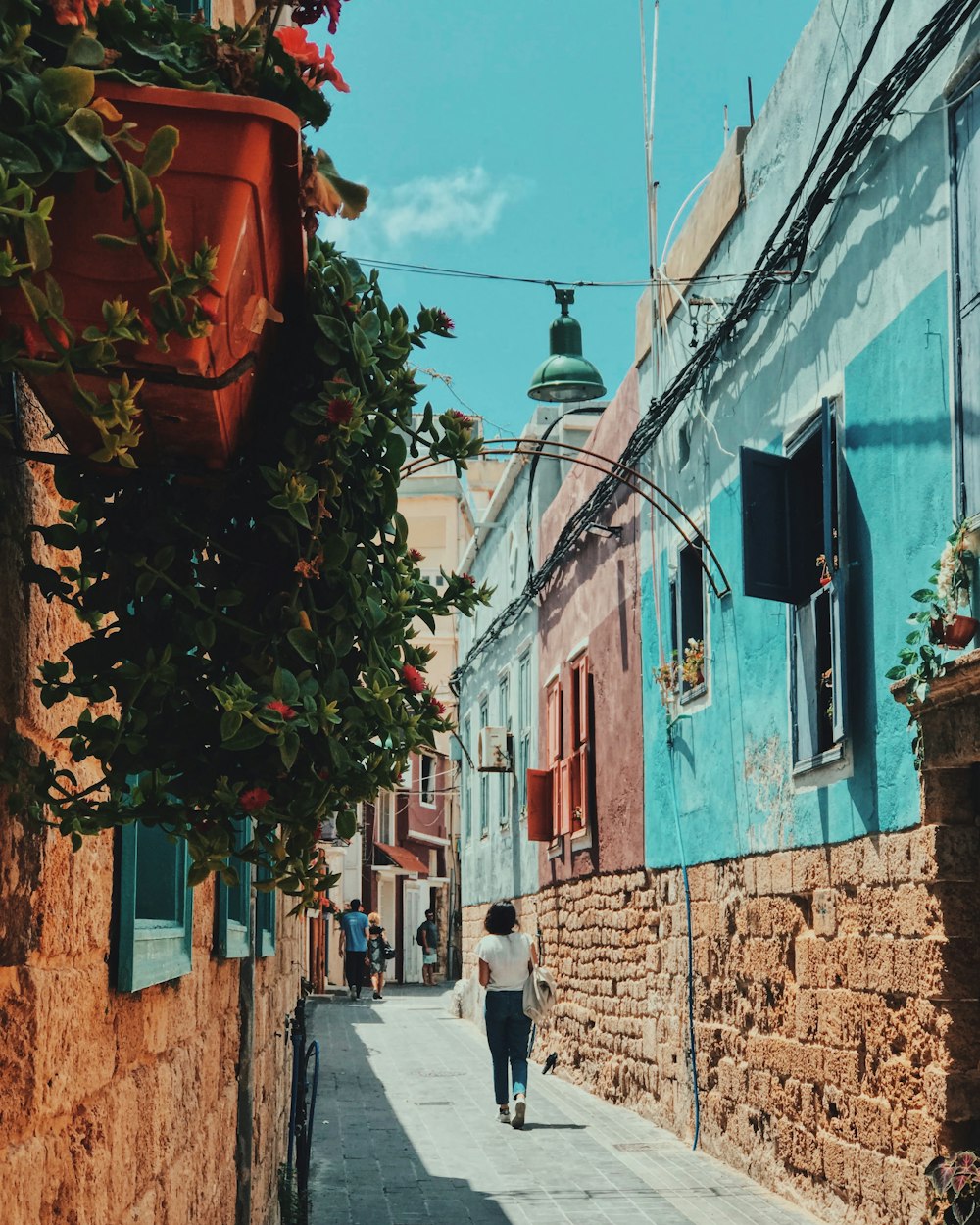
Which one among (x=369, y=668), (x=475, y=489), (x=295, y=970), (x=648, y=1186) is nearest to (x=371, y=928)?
(x=475, y=489)

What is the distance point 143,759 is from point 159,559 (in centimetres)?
27

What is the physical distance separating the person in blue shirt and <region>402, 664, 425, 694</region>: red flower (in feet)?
83.4

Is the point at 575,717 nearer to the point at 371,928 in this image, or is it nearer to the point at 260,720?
the point at 260,720

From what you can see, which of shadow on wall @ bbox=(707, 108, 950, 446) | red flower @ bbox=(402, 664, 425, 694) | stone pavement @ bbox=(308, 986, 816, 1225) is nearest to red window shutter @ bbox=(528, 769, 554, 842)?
stone pavement @ bbox=(308, 986, 816, 1225)

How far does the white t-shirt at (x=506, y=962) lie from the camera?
458 inches

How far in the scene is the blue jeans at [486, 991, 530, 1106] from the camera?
37.9 ft

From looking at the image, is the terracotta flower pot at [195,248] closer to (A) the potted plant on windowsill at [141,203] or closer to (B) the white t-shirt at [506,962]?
(A) the potted plant on windowsill at [141,203]

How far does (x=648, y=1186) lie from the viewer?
919 centimetres

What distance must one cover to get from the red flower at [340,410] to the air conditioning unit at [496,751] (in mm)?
17706

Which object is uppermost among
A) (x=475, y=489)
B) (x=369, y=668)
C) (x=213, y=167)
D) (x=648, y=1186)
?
(x=475, y=489)

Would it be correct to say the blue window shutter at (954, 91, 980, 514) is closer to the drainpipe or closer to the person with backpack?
the drainpipe

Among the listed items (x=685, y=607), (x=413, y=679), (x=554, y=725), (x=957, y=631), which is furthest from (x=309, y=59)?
(x=554, y=725)

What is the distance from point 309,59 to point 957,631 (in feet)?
16.1

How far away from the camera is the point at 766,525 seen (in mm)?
8625
